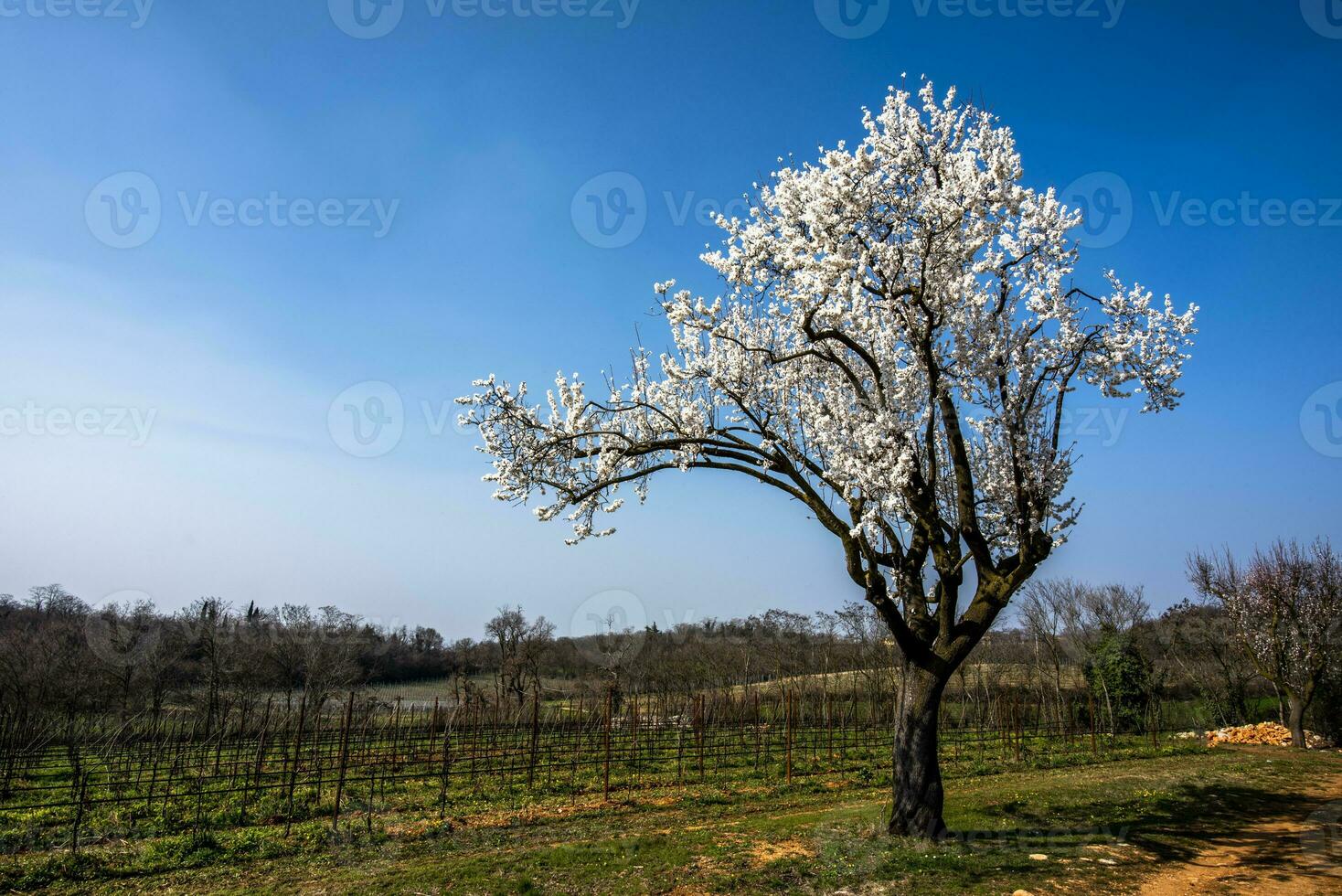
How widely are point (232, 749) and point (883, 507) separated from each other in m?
21.7

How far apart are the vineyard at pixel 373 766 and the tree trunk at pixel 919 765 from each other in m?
6.28

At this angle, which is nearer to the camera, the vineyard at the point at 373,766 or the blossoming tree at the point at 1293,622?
the vineyard at the point at 373,766

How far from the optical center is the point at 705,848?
901 cm

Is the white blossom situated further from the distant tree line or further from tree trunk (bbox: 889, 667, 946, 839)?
the distant tree line

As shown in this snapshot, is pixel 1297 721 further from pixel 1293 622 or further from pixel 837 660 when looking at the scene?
pixel 837 660

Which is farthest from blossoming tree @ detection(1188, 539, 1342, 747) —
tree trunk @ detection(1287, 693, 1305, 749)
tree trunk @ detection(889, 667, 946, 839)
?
tree trunk @ detection(889, 667, 946, 839)

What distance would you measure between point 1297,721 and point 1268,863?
17.3 m

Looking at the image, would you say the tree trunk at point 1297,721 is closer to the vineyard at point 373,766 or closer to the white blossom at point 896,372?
the vineyard at point 373,766

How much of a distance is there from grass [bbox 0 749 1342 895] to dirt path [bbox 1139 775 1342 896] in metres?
0.30

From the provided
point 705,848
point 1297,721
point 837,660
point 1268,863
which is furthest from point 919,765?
point 837,660

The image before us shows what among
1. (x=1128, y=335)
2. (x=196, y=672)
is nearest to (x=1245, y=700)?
(x=1128, y=335)

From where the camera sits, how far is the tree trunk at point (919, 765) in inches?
337

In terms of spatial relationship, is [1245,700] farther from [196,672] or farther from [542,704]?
[196,672]

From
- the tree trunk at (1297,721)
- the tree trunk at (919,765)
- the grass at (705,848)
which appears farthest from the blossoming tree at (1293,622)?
the tree trunk at (919,765)
